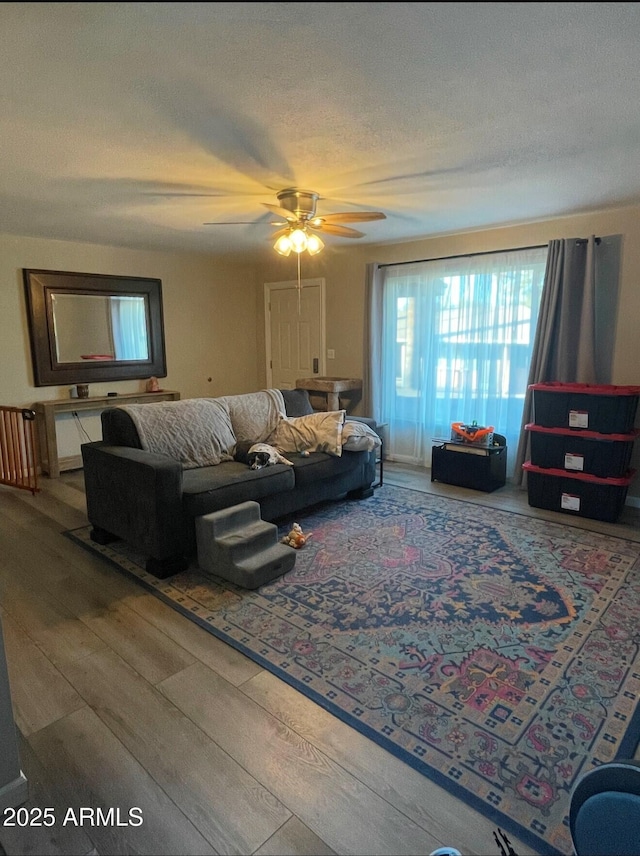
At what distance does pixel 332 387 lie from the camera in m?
5.46

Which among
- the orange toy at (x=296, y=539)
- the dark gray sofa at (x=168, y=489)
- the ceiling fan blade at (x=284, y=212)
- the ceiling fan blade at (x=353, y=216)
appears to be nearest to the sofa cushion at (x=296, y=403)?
the dark gray sofa at (x=168, y=489)

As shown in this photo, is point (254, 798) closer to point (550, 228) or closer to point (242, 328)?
point (550, 228)

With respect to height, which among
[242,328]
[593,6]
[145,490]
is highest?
[593,6]

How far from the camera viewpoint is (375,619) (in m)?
2.53

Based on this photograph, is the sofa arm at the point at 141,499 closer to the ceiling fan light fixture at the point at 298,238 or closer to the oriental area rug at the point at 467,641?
the oriental area rug at the point at 467,641

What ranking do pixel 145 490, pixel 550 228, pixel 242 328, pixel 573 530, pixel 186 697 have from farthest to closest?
pixel 242 328 < pixel 550 228 < pixel 573 530 < pixel 145 490 < pixel 186 697

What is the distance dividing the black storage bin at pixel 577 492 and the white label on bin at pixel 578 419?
1.29 ft

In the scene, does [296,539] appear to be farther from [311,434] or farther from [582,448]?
[582,448]

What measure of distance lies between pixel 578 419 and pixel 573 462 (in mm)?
354

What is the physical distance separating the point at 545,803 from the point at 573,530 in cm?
247

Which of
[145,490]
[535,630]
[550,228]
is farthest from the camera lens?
[550,228]

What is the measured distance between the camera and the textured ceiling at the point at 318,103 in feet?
5.01

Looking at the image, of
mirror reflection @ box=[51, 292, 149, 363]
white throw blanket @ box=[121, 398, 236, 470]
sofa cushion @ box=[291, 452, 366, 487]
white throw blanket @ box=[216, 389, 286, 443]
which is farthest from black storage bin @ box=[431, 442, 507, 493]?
mirror reflection @ box=[51, 292, 149, 363]

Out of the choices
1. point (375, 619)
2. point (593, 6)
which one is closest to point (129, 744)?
point (375, 619)
